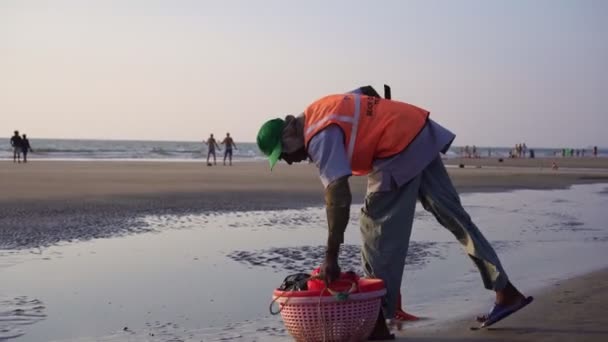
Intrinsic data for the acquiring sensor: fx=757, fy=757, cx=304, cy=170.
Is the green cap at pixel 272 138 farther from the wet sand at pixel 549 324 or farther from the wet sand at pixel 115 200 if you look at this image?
the wet sand at pixel 115 200

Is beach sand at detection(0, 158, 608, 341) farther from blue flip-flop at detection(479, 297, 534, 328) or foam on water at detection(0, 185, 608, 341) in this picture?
foam on water at detection(0, 185, 608, 341)

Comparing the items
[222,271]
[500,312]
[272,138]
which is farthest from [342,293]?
[222,271]

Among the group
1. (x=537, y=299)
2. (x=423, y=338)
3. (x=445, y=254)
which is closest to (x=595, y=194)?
(x=445, y=254)

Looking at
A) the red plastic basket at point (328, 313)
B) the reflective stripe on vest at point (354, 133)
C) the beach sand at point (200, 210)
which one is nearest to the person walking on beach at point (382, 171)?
the reflective stripe on vest at point (354, 133)

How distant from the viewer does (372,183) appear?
440cm

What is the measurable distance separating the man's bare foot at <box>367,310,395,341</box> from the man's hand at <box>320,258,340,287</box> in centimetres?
50

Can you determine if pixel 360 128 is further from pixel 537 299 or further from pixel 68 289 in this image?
pixel 68 289

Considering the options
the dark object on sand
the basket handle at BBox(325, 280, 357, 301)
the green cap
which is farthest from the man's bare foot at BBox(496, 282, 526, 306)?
the green cap

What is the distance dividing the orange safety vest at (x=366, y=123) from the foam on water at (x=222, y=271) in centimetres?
119

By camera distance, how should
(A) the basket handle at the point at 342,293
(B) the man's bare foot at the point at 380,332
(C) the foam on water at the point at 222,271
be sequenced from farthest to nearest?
(C) the foam on water at the point at 222,271 → (B) the man's bare foot at the point at 380,332 → (A) the basket handle at the point at 342,293

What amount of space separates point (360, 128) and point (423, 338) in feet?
4.20

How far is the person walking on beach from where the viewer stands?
3.95 meters

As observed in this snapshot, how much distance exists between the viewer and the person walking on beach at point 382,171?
3.95 meters

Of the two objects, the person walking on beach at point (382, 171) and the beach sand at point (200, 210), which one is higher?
the person walking on beach at point (382, 171)
